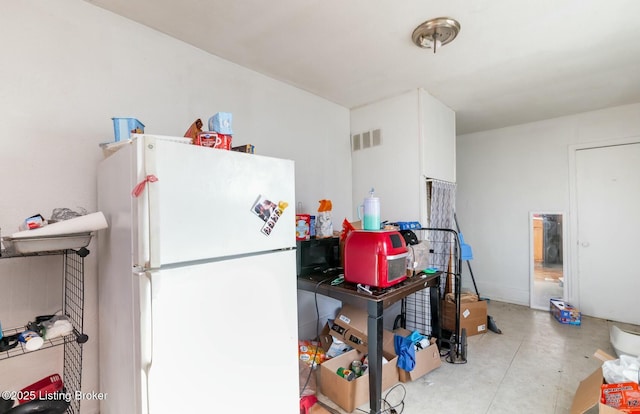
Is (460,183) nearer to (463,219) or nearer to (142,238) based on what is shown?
(463,219)

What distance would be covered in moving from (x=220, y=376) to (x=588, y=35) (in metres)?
3.04

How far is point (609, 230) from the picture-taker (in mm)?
3453

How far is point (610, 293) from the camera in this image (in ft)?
11.3

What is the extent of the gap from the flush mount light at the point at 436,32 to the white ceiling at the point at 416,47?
1.7 inches

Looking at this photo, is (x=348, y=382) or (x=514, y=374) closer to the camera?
(x=348, y=382)

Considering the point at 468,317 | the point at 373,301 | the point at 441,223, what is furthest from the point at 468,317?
the point at 373,301

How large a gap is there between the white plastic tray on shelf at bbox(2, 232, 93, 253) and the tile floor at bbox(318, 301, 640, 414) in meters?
1.80

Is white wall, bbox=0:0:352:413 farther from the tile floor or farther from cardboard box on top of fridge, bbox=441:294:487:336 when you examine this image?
cardboard box on top of fridge, bbox=441:294:487:336

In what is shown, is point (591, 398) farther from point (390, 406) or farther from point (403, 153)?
point (403, 153)

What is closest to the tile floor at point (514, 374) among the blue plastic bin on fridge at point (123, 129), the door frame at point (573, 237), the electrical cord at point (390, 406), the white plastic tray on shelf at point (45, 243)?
the electrical cord at point (390, 406)

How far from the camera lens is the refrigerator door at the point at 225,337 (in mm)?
1006

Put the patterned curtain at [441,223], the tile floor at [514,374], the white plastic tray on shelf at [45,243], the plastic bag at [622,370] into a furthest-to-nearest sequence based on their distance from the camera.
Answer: the patterned curtain at [441,223], the tile floor at [514,374], the plastic bag at [622,370], the white plastic tray on shelf at [45,243]

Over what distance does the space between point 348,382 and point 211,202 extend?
1.52m

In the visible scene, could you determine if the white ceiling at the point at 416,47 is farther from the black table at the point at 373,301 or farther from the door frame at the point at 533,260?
the black table at the point at 373,301
